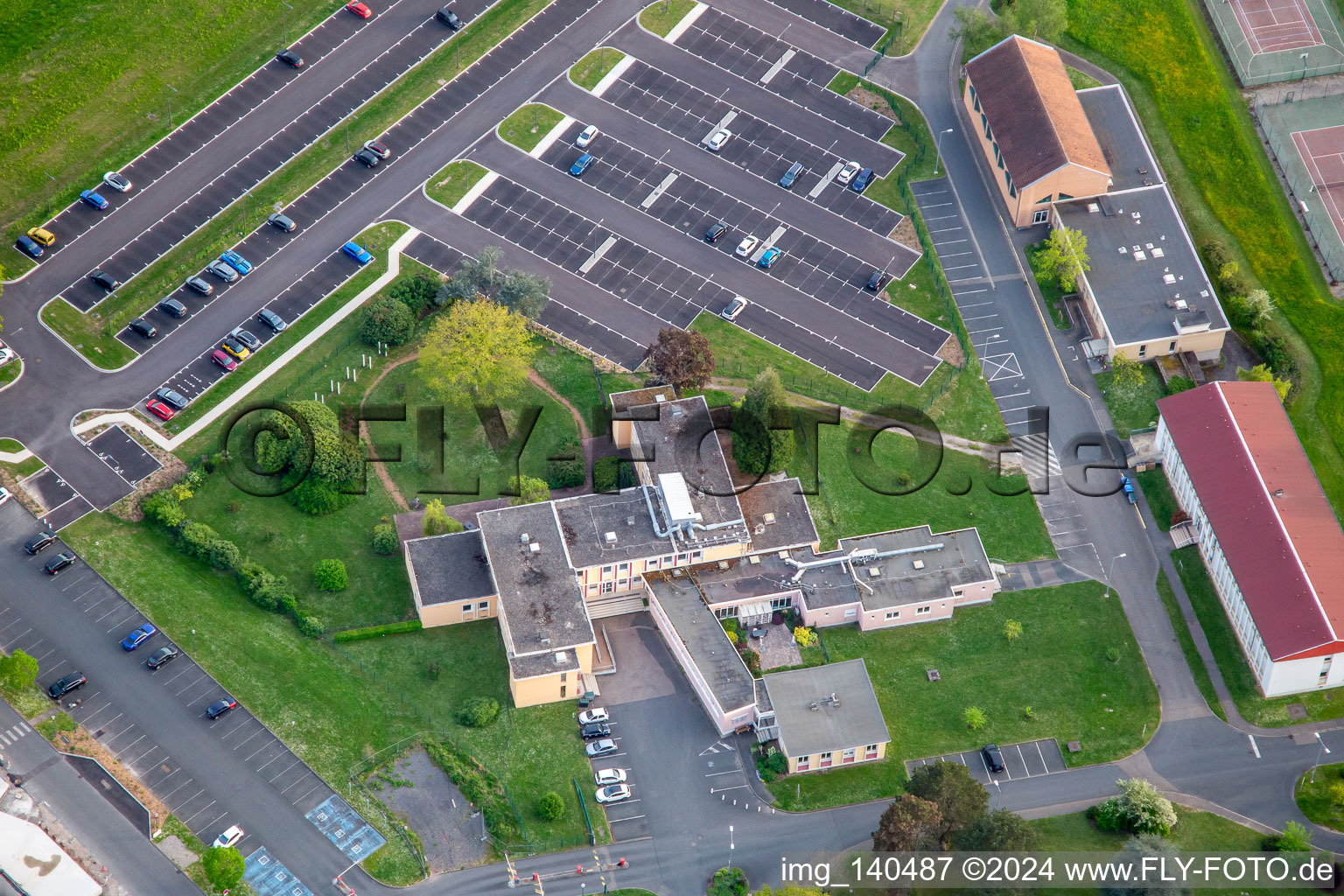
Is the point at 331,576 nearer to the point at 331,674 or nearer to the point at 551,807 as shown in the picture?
the point at 331,674

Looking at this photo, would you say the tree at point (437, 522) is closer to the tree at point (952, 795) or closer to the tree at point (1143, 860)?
the tree at point (952, 795)

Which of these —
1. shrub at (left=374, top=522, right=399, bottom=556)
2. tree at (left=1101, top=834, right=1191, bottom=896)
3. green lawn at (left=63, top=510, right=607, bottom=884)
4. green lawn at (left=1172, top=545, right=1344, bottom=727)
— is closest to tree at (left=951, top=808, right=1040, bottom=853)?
tree at (left=1101, top=834, right=1191, bottom=896)

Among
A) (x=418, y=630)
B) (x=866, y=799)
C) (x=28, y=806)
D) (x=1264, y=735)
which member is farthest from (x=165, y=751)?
(x=1264, y=735)

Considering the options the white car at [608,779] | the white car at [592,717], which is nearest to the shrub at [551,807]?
the white car at [608,779]

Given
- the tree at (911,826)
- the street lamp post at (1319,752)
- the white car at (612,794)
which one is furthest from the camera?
the street lamp post at (1319,752)

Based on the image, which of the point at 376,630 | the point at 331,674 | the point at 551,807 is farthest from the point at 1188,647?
the point at 331,674

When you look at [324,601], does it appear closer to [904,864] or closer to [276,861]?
[276,861]
